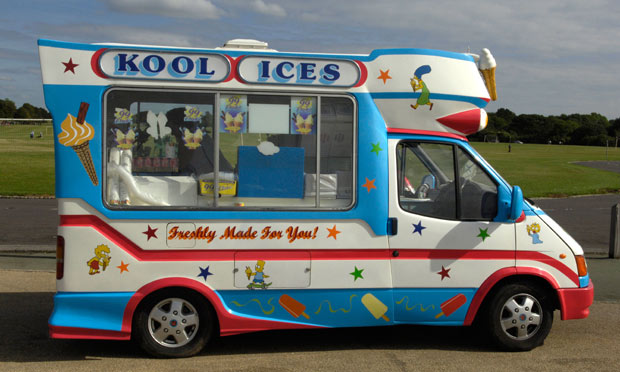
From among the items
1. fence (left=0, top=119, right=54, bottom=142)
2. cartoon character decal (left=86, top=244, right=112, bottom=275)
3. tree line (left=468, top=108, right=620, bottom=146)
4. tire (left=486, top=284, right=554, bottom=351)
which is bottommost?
tire (left=486, top=284, right=554, bottom=351)

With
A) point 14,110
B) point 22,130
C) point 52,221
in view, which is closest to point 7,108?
point 14,110

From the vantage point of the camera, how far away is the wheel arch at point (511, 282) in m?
5.96

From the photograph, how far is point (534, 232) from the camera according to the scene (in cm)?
599

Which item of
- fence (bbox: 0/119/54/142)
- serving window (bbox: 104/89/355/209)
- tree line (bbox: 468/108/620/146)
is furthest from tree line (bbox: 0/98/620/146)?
serving window (bbox: 104/89/355/209)

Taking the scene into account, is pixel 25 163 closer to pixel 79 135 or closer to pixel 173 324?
pixel 79 135

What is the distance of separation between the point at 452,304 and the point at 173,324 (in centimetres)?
245

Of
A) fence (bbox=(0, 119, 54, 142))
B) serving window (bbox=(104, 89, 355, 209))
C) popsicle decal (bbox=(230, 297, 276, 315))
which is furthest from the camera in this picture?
fence (bbox=(0, 119, 54, 142))

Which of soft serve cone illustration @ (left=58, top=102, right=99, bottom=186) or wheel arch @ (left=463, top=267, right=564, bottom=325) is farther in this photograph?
wheel arch @ (left=463, top=267, right=564, bottom=325)

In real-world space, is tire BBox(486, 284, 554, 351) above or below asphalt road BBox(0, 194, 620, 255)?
below

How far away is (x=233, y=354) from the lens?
5.97 meters

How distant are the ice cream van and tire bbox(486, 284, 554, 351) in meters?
0.01

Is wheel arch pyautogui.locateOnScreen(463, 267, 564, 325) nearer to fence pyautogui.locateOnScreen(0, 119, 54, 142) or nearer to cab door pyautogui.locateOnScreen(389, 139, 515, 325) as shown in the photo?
cab door pyautogui.locateOnScreen(389, 139, 515, 325)

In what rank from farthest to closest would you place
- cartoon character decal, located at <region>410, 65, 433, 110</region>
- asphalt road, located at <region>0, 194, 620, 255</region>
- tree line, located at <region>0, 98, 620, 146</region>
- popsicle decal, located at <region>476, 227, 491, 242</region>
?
tree line, located at <region>0, 98, 620, 146</region>
asphalt road, located at <region>0, 194, 620, 255</region>
popsicle decal, located at <region>476, 227, 491, 242</region>
cartoon character decal, located at <region>410, 65, 433, 110</region>

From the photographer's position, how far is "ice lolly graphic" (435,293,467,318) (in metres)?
5.96
